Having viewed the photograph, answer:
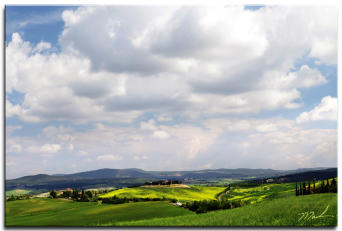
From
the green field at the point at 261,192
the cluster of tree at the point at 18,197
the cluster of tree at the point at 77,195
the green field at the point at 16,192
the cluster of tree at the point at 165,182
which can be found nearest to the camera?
the green field at the point at 16,192

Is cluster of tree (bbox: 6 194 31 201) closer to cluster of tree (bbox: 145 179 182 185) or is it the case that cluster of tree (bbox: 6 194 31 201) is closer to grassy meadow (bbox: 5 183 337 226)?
grassy meadow (bbox: 5 183 337 226)

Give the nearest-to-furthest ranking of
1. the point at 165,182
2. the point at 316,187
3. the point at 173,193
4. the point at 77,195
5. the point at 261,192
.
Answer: the point at 316,187 < the point at 261,192 < the point at 173,193 < the point at 77,195 < the point at 165,182

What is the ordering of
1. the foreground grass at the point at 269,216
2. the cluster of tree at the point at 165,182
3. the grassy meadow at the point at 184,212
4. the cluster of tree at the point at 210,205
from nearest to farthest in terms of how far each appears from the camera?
1. the foreground grass at the point at 269,216
2. the grassy meadow at the point at 184,212
3. the cluster of tree at the point at 210,205
4. the cluster of tree at the point at 165,182

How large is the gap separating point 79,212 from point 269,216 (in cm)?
1030

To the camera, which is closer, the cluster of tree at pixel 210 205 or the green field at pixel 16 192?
the cluster of tree at pixel 210 205

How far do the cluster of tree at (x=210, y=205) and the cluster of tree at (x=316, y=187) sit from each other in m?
3.75

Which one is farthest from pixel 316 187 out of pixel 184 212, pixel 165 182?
pixel 165 182

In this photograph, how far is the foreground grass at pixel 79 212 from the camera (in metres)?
12.7

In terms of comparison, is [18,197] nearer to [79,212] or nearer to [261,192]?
[79,212]

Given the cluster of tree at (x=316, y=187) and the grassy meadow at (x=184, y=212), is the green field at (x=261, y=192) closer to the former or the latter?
the grassy meadow at (x=184, y=212)

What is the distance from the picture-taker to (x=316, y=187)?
46.0 feet

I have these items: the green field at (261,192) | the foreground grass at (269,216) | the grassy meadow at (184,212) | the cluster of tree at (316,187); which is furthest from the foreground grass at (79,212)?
the cluster of tree at (316,187)

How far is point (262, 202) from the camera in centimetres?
1345

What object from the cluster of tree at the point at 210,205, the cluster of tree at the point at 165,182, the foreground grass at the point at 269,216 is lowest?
the foreground grass at the point at 269,216
